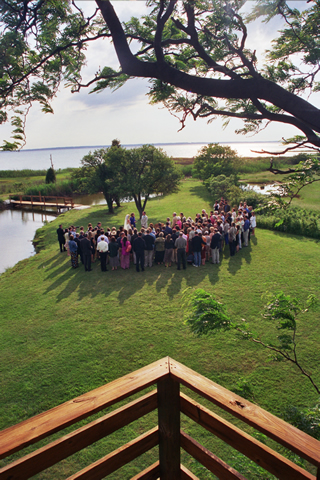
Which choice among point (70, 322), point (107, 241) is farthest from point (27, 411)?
point (107, 241)

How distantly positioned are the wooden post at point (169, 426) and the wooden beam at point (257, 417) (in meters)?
0.10

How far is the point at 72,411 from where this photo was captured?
52.6 inches

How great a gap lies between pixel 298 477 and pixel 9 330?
30.9ft

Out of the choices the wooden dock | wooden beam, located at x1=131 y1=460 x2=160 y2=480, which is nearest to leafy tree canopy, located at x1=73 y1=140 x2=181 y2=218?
the wooden dock

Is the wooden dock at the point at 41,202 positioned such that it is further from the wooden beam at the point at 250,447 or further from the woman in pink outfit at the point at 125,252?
the wooden beam at the point at 250,447

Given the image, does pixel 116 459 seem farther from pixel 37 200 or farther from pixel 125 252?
pixel 37 200

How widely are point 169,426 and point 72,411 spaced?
66 centimetres

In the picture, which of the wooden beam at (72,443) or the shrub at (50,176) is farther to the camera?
the shrub at (50,176)

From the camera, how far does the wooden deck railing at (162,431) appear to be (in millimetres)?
1194

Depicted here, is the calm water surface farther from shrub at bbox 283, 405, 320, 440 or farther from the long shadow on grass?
shrub at bbox 283, 405, 320, 440

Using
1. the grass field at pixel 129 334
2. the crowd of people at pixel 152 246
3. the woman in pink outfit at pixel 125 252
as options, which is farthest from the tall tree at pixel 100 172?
the woman in pink outfit at pixel 125 252

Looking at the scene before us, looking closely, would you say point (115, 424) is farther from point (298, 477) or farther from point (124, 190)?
point (124, 190)

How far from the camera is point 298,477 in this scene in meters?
1.20

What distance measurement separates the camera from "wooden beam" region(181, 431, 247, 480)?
1.53 metres
